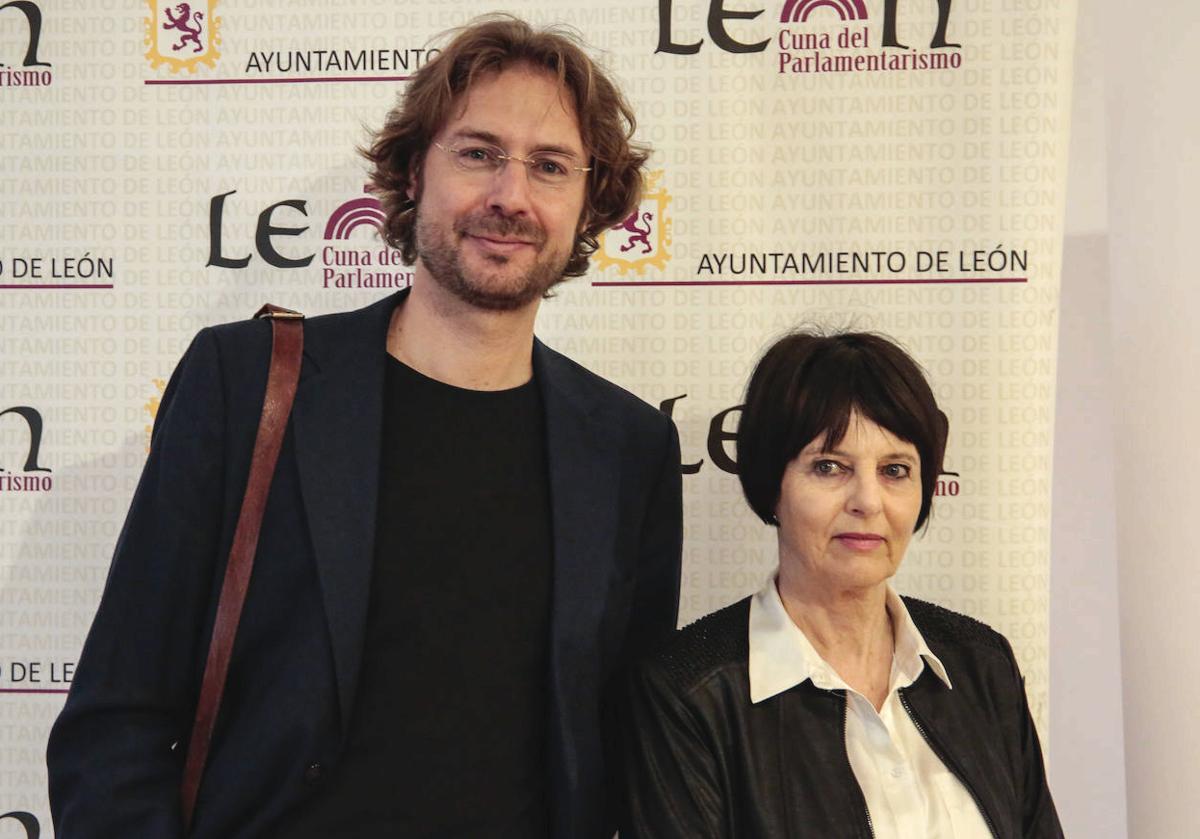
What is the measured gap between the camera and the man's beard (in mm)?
1879

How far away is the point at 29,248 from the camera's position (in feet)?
8.65

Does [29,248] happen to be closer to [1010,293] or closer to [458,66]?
[458,66]

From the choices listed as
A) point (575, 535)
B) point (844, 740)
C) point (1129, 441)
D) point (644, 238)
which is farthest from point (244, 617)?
point (1129, 441)

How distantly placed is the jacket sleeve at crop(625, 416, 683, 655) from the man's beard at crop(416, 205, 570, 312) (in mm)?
456

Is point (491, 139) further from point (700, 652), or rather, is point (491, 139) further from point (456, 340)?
point (700, 652)

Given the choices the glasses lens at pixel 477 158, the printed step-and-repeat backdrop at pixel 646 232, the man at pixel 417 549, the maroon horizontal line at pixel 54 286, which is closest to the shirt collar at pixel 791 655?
the man at pixel 417 549

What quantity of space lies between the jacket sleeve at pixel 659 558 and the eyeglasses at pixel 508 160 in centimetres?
53

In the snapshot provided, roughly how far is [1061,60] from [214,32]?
1.85 m

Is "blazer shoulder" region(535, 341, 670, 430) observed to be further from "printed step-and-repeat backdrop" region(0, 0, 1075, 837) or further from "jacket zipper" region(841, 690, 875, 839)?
"jacket zipper" region(841, 690, 875, 839)

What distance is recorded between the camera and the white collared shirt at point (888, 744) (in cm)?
187

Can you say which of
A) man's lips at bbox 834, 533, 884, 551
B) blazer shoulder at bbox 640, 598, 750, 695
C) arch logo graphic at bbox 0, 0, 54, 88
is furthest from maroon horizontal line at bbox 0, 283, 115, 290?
man's lips at bbox 834, 533, 884, 551

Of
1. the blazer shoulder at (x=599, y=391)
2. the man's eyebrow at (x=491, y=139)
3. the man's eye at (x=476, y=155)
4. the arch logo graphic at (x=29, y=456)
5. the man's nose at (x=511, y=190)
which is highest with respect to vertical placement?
the man's eyebrow at (x=491, y=139)

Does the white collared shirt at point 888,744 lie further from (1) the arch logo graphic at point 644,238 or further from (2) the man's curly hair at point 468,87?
(1) the arch logo graphic at point 644,238

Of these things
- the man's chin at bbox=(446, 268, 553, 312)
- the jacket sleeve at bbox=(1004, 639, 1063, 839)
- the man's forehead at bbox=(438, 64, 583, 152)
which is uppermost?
the man's forehead at bbox=(438, 64, 583, 152)
